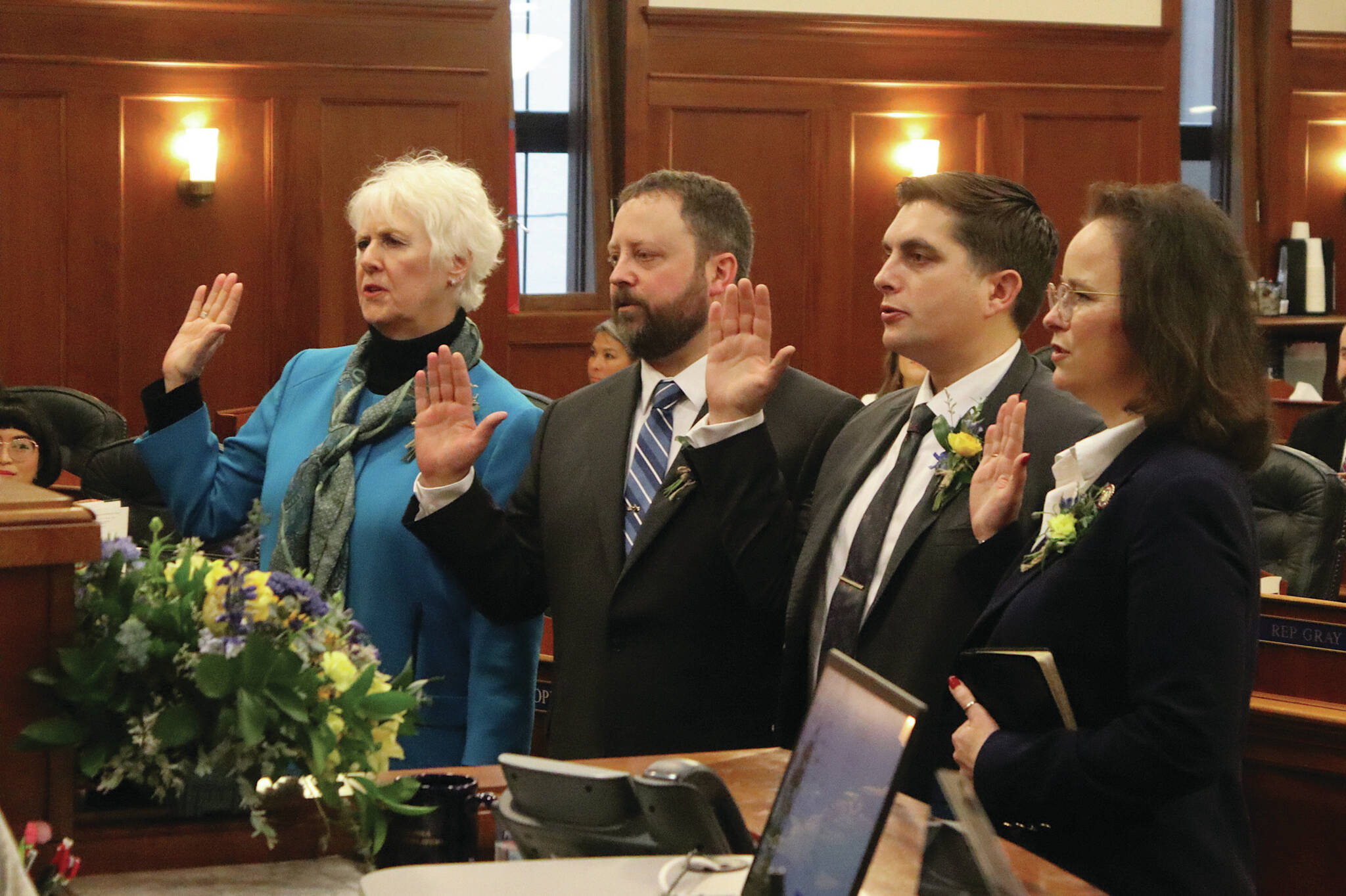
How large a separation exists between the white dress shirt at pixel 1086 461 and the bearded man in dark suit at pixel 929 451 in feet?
0.55

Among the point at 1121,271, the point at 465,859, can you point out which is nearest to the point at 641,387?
the point at 1121,271

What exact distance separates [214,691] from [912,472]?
1195 millimetres

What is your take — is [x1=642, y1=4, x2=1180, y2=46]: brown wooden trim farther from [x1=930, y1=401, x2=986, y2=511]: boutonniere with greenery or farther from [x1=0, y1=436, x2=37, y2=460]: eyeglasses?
[x1=930, y1=401, x2=986, y2=511]: boutonniere with greenery

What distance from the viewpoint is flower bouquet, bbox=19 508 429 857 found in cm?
146

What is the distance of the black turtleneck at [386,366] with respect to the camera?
250cm

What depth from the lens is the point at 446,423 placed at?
235 cm

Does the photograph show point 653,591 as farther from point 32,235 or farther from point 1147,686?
point 32,235

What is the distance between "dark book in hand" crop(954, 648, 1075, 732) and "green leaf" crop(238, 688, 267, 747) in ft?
2.92

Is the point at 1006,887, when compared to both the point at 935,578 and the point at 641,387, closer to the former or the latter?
the point at 935,578

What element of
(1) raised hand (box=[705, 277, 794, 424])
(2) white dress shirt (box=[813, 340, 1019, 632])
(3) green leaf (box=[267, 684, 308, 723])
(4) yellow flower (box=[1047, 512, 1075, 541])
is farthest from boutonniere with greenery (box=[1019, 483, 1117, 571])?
(3) green leaf (box=[267, 684, 308, 723])

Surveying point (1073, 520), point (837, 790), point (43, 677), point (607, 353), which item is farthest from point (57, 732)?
point (607, 353)

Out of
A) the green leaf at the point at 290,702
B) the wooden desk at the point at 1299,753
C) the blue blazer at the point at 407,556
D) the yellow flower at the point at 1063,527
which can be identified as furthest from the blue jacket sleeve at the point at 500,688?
the wooden desk at the point at 1299,753

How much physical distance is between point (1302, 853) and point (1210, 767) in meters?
1.64

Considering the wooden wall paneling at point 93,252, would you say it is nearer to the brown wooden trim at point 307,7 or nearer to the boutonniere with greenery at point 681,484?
the brown wooden trim at point 307,7
